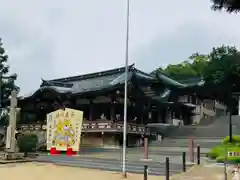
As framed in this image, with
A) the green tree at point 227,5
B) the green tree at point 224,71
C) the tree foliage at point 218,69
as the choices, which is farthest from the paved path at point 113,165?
the green tree at point 224,71

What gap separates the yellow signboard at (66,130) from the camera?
23.6 metres

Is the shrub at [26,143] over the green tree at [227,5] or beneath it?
beneath

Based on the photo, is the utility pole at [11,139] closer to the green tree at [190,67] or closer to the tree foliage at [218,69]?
the tree foliage at [218,69]

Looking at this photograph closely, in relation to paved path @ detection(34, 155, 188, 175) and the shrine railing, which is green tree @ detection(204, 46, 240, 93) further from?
paved path @ detection(34, 155, 188, 175)

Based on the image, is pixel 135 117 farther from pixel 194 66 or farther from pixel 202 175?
pixel 194 66

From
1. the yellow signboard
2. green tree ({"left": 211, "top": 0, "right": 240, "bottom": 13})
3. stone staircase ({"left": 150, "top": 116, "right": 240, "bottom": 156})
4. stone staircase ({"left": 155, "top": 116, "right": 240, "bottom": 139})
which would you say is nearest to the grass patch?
stone staircase ({"left": 150, "top": 116, "right": 240, "bottom": 156})

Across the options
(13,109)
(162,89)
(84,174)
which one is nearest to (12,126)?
(13,109)

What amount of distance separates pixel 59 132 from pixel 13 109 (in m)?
3.50

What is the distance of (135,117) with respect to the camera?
119 feet

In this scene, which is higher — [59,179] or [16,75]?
[16,75]

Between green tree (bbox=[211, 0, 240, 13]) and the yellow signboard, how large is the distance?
14531 millimetres

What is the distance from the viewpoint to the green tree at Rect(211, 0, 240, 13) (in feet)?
35.6

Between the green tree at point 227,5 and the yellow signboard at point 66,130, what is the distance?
572 inches

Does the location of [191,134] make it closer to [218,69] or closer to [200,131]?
[200,131]
